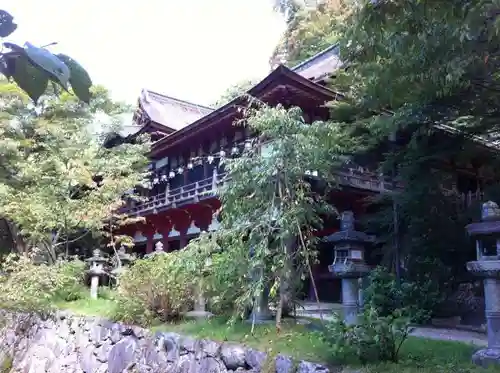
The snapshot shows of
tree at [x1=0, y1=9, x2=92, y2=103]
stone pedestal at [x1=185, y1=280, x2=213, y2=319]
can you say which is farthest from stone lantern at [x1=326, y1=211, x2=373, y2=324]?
tree at [x1=0, y1=9, x2=92, y2=103]

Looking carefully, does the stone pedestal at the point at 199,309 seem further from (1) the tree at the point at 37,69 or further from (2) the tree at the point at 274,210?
(1) the tree at the point at 37,69

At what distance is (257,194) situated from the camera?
746cm

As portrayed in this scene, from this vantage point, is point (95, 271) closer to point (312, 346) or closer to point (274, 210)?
point (274, 210)

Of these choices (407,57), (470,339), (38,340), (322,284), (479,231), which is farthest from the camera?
(322,284)

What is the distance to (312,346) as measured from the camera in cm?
616

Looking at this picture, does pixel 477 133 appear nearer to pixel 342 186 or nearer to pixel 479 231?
pixel 342 186

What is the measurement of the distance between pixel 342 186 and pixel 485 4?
9.48 m

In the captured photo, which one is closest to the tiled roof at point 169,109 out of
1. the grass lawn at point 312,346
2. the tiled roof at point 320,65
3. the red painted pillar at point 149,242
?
the red painted pillar at point 149,242

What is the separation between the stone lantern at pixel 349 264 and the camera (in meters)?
6.90

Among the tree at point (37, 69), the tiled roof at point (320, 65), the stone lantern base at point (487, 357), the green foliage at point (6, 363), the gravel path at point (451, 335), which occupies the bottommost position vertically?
the green foliage at point (6, 363)

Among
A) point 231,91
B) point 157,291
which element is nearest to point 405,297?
point 157,291

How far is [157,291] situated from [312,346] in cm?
384

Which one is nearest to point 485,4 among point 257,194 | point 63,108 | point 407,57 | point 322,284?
point 407,57

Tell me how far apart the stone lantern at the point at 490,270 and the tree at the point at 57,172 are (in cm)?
1175
